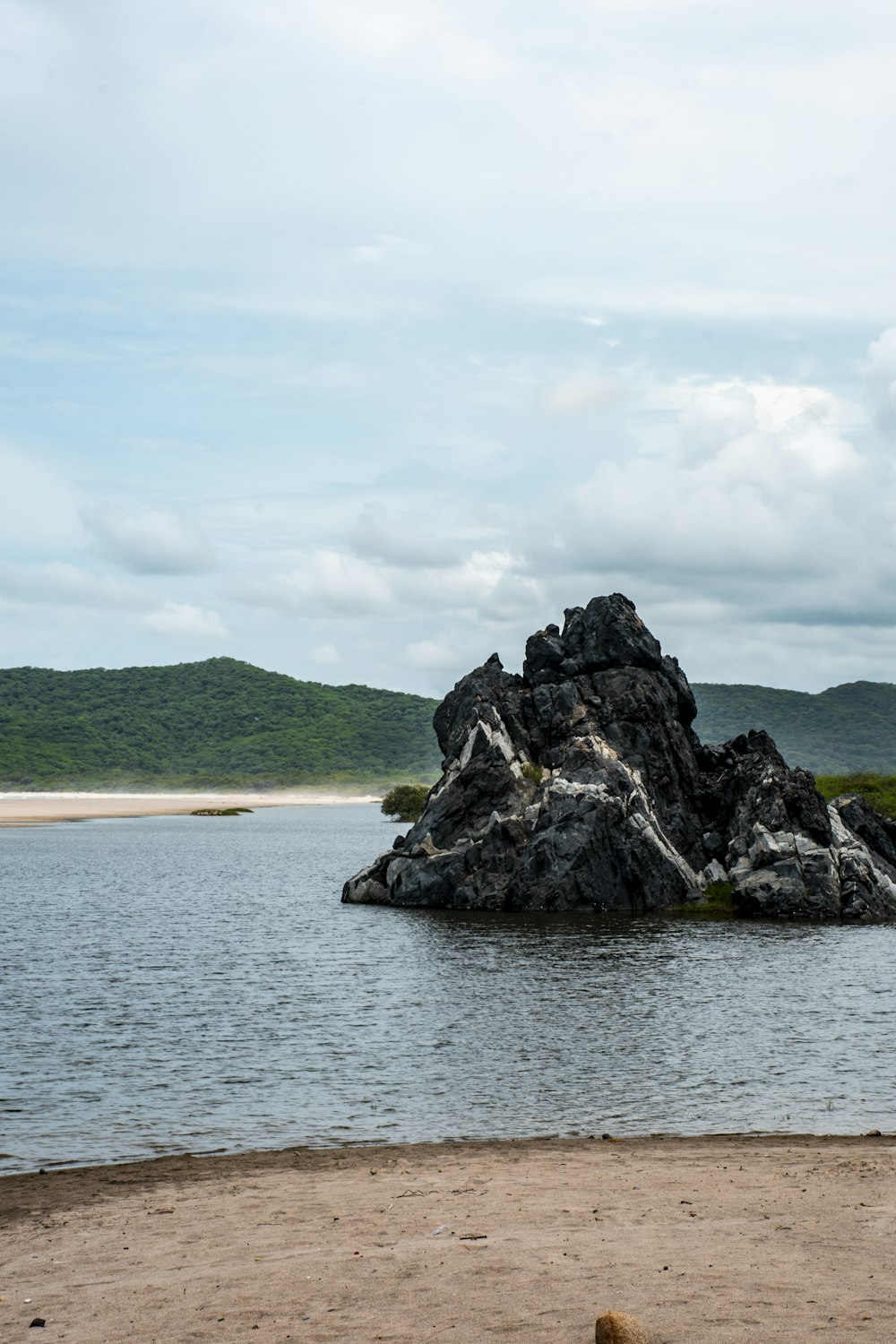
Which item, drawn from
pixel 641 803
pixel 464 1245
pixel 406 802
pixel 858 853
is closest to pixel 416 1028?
pixel 464 1245

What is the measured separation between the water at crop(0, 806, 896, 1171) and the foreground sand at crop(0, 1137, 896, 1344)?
9.28ft

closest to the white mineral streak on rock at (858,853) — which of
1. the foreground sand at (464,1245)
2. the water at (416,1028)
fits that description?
the water at (416,1028)

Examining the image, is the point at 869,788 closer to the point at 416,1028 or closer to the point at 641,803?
the point at 641,803

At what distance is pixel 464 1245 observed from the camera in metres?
17.2

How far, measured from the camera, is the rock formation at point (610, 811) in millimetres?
68875

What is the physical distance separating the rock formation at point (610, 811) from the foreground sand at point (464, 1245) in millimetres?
44801

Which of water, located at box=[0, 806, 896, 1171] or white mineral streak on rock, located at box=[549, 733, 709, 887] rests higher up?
white mineral streak on rock, located at box=[549, 733, 709, 887]

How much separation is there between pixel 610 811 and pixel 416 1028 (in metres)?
34.1

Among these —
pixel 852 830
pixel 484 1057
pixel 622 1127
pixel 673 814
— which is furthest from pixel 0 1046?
pixel 852 830


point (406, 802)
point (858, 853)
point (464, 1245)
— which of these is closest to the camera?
point (464, 1245)

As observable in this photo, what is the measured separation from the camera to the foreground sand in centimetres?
1395

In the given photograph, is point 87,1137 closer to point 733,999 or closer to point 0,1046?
point 0,1046

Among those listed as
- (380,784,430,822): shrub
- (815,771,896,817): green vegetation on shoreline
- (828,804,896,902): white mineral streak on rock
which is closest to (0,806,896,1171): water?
(828,804,896,902): white mineral streak on rock

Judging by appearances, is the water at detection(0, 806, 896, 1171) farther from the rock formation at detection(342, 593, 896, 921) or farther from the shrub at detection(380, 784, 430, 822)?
the shrub at detection(380, 784, 430, 822)
